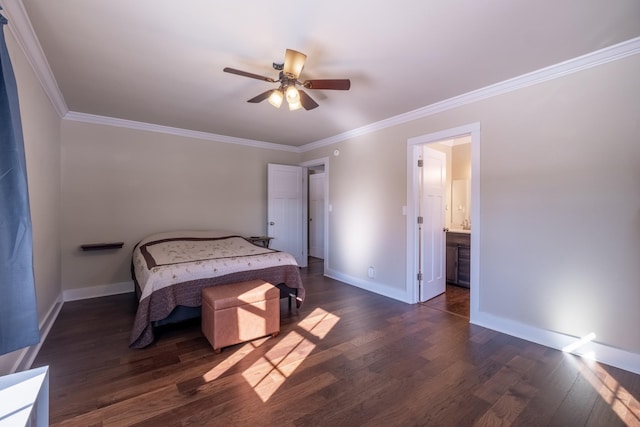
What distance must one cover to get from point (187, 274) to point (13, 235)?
132 cm

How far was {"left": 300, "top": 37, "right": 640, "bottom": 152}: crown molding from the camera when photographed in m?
2.13

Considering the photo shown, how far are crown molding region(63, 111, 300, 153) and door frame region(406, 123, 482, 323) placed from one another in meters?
2.75

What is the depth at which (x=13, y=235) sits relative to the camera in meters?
1.45

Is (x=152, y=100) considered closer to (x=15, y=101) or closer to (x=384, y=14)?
(x=15, y=101)

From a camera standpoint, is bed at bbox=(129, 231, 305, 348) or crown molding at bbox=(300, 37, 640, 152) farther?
bed at bbox=(129, 231, 305, 348)

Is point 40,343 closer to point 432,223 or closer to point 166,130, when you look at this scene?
point 166,130

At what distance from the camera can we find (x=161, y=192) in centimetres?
434

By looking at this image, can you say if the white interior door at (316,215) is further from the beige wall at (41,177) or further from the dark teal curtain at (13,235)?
the dark teal curtain at (13,235)

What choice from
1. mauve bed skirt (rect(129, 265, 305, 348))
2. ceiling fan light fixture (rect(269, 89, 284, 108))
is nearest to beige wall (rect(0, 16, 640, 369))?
mauve bed skirt (rect(129, 265, 305, 348))

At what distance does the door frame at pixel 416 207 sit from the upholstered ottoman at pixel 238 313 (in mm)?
1865

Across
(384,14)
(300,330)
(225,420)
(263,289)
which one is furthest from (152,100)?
(225,420)

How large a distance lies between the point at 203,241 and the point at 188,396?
2435mm

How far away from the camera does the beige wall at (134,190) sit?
376cm

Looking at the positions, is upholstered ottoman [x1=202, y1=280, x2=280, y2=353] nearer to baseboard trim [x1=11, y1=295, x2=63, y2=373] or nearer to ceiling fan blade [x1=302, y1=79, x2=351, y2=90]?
baseboard trim [x1=11, y1=295, x2=63, y2=373]
